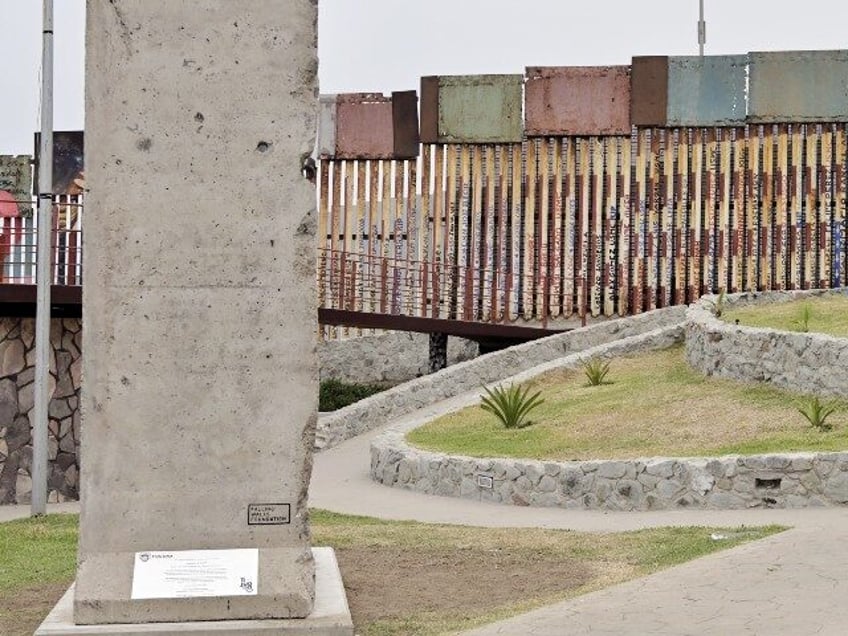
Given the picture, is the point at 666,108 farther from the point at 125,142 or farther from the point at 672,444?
the point at 125,142

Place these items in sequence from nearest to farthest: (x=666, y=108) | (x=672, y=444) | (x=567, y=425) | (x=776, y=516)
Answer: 1. (x=776, y=516)
2. (x=672, y=444)
3. (x=567, y=425)
4. (x=666, y=108)

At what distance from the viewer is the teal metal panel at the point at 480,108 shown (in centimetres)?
3309

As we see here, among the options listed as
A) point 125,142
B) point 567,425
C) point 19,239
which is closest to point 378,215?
point 19,239

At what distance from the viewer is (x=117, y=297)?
301 inches

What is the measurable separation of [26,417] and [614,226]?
14.6m

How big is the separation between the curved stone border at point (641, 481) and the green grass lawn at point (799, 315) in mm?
4850

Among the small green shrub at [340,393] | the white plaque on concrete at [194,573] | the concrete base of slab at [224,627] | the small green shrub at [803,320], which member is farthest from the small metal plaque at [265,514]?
the small green shrub at [340,393]

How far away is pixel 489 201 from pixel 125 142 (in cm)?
2579

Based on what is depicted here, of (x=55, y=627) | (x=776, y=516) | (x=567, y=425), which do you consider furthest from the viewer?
(x=567, y=425)

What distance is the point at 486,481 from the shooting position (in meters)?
16.6

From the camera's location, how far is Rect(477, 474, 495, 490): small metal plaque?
54.3 feet

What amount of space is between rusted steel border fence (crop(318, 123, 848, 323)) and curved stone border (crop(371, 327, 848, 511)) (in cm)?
1480

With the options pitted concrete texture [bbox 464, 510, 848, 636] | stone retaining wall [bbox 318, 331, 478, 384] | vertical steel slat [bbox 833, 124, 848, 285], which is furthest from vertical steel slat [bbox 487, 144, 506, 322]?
pitted concrete texture [bbox 464, 510, 848, 636]

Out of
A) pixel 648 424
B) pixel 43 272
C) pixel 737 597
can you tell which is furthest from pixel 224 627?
pixel 648 424
